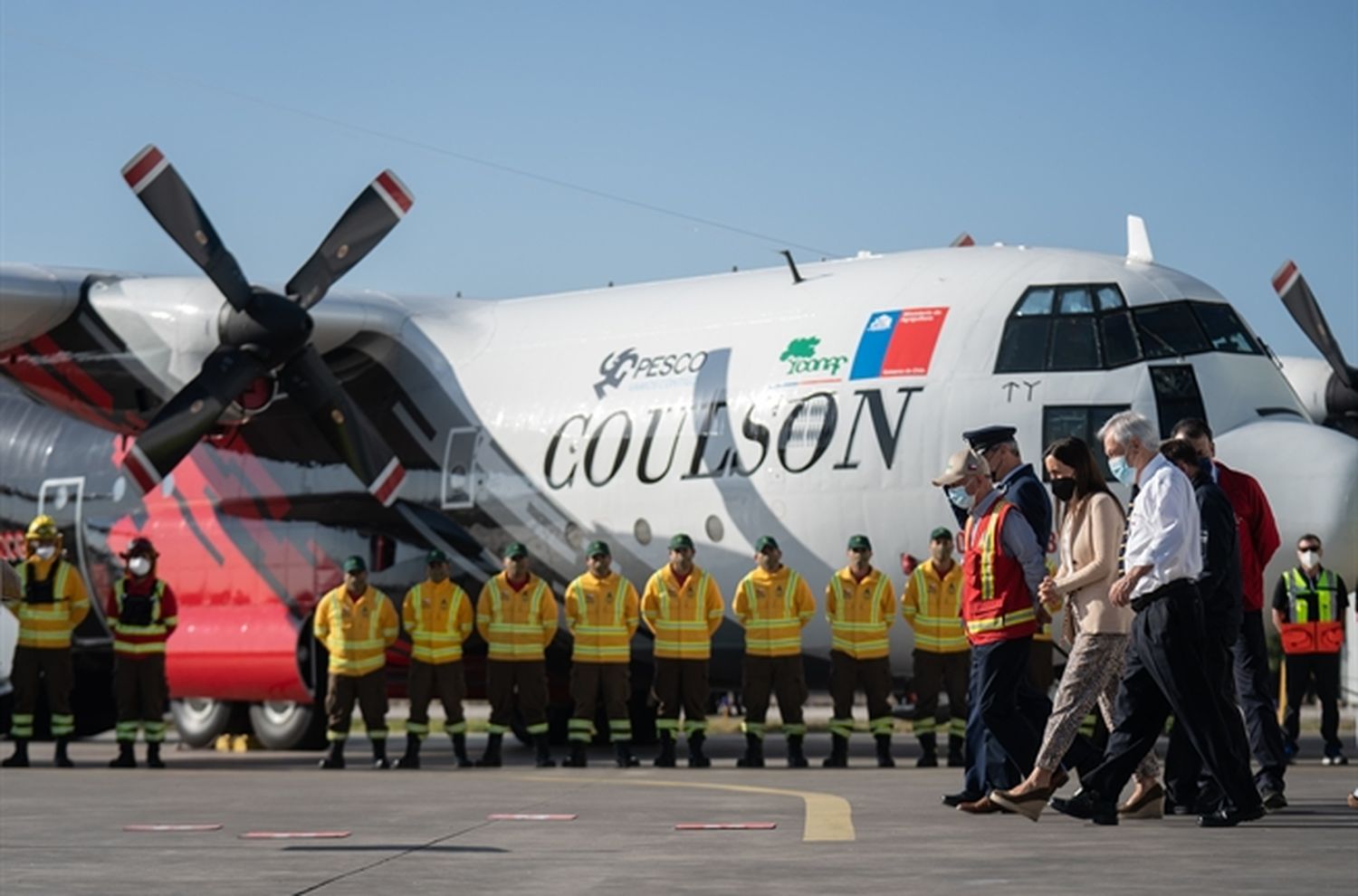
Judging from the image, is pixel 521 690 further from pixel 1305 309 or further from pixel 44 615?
pixel 1305 309

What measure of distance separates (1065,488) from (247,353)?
388 inches

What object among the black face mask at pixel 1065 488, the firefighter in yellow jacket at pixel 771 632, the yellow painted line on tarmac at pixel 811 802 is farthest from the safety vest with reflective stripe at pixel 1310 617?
the black face mask at pixel 1065 488

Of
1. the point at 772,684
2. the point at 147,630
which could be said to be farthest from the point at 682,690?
the point at 147,630

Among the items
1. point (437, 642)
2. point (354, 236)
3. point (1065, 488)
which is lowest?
point (437, 642)

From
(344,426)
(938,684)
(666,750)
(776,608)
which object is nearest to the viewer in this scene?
(938,684)

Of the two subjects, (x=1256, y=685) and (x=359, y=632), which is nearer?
(x=1256, y=685)

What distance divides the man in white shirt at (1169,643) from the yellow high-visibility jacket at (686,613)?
6.86 metres

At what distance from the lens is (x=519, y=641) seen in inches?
639

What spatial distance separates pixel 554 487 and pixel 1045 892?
37.5ft

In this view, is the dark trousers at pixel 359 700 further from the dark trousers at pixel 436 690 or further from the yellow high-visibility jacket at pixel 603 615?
the yellow high-visibility jacket at pixel 603 615

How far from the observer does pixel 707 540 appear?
1653cm

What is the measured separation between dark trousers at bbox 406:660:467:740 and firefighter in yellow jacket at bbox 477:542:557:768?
0.33 m

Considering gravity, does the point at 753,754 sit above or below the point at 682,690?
below

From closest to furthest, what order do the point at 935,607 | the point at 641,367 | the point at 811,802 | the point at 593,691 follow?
the point at 811,802, the point at 935,607, the point at 593,691, the point at 641,367
